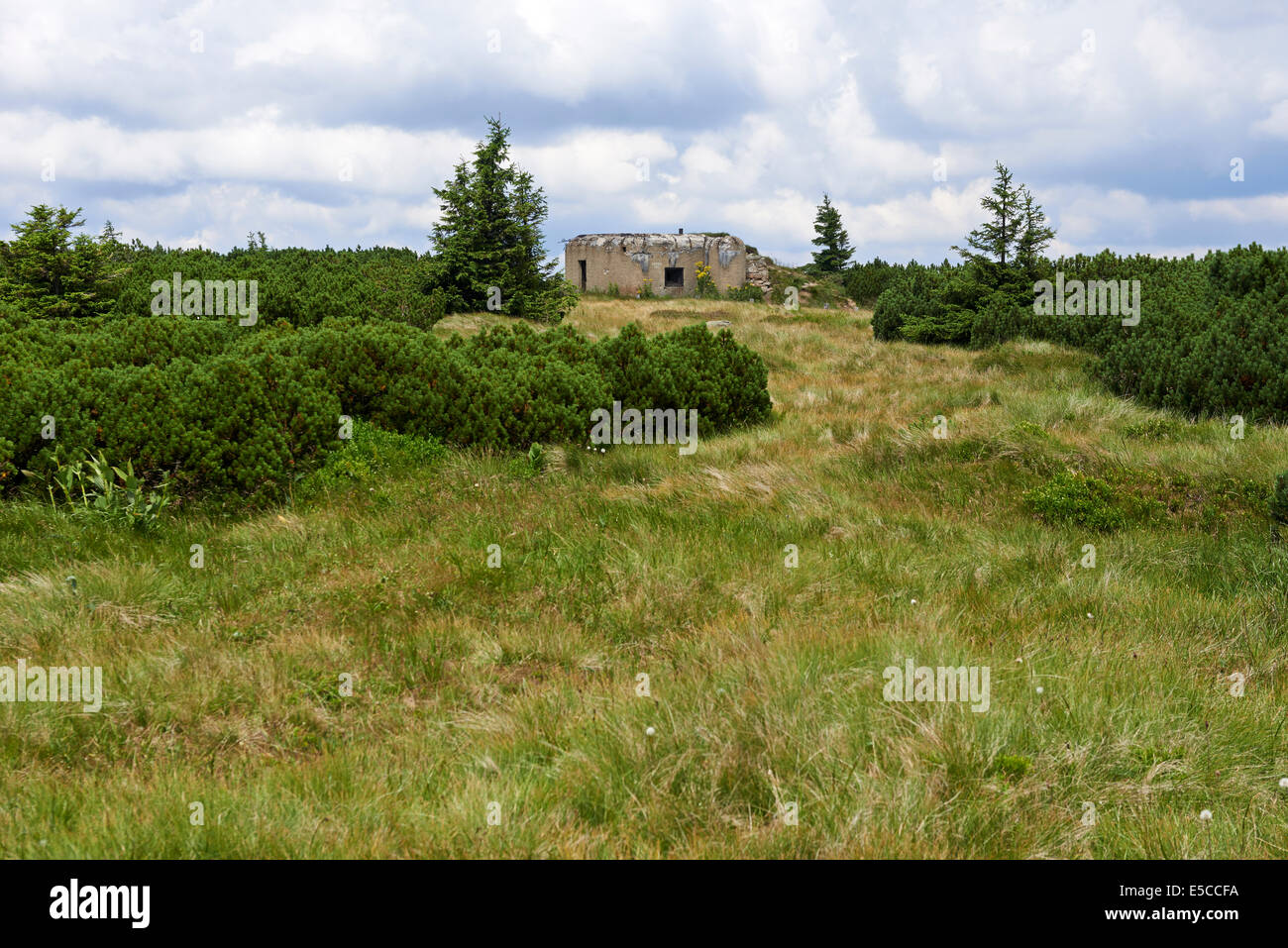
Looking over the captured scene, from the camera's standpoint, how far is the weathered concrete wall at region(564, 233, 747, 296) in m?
40.2

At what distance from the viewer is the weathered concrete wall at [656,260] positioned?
4025 centimetres

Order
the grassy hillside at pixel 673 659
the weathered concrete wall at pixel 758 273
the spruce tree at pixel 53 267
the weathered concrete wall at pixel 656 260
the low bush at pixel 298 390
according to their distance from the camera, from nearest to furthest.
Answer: the grassy hillside at pixel 673 659 → the low bush at pixel 298 390 → the spruce tree at pixel 53 267 → the weathered concrete wall at pixel 656 260 → the weathered concrete wall at pixel 758 273

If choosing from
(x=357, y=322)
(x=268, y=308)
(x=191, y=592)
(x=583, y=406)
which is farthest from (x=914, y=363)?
(x=191, y=592)

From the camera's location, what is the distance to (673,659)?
4.61m

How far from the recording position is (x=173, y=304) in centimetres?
1736

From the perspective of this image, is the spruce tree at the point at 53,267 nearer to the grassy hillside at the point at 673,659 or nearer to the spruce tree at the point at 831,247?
the grassy hillside at the point at 673,659

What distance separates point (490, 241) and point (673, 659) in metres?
20.4

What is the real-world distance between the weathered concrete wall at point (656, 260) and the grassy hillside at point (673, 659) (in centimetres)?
3245

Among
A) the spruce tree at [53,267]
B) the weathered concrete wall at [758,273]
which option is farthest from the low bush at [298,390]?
the weathered concrete wall at [758,273]

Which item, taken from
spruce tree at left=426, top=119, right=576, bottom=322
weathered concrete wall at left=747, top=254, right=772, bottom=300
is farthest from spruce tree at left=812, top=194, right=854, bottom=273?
spruce tree at left=426, top=119, right=576, bottom=322

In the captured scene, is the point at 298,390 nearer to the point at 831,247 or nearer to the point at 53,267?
the point at 53,267

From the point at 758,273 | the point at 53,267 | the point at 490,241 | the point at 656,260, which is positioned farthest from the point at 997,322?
the point at 758,273

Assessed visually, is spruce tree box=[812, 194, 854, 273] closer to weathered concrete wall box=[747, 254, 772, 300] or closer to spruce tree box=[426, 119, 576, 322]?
weathered concrete wall box=[747, 254, 772, 300]

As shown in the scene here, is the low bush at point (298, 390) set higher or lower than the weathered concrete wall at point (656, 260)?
lower
